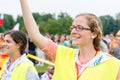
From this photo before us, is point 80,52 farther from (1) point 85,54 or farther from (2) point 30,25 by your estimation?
(2) point 30,25

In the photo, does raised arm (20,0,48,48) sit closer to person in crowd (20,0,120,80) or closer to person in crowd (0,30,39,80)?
person in crowd (20,0,120,80)

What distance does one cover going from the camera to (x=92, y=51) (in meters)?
4.33

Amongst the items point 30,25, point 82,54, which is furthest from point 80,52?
point 30,25

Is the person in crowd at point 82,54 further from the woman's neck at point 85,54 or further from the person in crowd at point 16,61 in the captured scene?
the person in crowd at point 16,61

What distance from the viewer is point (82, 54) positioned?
430 cm

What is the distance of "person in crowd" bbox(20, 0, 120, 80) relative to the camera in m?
4.14

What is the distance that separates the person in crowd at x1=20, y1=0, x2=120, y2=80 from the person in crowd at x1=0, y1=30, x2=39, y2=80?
1.05m

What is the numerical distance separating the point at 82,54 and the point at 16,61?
1395 mm

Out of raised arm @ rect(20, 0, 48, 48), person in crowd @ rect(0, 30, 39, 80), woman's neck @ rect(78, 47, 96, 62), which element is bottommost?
person in crowd @ rect(0, 30, 39, 80)

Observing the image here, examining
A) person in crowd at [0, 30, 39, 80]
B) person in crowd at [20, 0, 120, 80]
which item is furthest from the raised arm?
person in crowd at [0, 30, 39, 80]

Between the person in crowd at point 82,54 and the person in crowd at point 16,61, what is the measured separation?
105cm

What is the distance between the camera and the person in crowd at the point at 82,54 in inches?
163

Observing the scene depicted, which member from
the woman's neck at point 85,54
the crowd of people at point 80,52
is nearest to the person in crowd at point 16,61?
the crowd of people at point 80,52

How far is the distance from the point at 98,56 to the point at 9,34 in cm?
173
